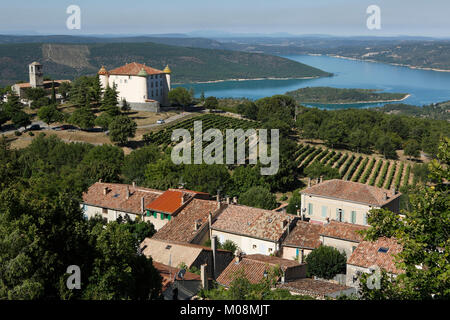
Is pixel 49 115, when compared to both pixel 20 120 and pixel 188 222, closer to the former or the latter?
pixel 20 120

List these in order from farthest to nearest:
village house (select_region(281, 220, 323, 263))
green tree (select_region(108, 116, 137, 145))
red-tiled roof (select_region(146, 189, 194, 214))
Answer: green tree (select_region(108, 116, 137, 145)) → red-tiled roof (select_region(146, 189, 194, 214)) → village house (select_region(281, 220, 323, 263))

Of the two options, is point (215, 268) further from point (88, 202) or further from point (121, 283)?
point (88, 202)

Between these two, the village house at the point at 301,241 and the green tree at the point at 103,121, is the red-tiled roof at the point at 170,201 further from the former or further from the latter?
the green tree at the point at 103,121

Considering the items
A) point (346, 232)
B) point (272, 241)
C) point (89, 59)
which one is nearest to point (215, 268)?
point (272, 241)

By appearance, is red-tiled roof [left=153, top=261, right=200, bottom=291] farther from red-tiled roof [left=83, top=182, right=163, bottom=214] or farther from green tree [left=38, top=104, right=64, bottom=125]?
green tree [left=38, top=104, right=64, bottom=125]

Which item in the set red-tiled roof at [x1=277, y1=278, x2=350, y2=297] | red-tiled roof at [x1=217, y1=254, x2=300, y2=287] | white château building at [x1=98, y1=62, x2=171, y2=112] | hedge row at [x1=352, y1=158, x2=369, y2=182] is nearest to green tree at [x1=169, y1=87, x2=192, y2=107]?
white château building at [x1=98, y1=62, x2=171, y2=112]

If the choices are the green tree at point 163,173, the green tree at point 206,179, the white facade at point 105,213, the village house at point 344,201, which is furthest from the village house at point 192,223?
the green tree at point 206,179
